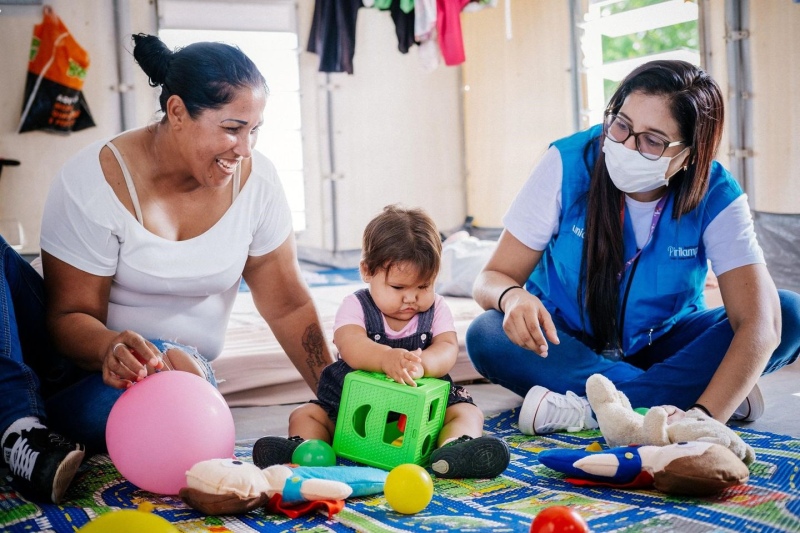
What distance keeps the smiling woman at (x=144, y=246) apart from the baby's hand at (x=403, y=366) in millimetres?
411

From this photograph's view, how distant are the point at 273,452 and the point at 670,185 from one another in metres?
1.14

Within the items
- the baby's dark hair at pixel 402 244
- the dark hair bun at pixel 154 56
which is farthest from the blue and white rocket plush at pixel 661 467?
the dark hair bun at pixel 154 56

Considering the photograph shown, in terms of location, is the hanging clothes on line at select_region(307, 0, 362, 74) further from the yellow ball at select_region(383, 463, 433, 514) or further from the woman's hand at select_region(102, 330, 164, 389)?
the yellow ball at select_region(383, 463, 433, 514)

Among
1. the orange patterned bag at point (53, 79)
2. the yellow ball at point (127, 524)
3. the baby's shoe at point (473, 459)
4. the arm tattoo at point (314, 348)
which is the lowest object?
the baby's shoe at point (473, 459)

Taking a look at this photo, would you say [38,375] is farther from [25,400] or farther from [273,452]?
[273,452]

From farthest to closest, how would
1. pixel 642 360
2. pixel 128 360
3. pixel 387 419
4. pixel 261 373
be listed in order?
pixel 261 373 → pixel 642 360 → pixel 387 419 → pixel 128 360

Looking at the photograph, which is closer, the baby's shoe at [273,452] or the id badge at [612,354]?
the baby's shoe at [273,452]

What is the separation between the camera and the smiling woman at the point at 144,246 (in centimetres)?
172

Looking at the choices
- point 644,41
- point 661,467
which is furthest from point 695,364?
point 644,41

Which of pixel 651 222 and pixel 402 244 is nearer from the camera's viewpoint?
pixel 402 244

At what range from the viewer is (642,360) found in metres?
2.13

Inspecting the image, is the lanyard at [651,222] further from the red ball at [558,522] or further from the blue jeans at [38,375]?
the blue jeans at [38,375]

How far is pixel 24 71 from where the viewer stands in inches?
181

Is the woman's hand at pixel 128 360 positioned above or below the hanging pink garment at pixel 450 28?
below
